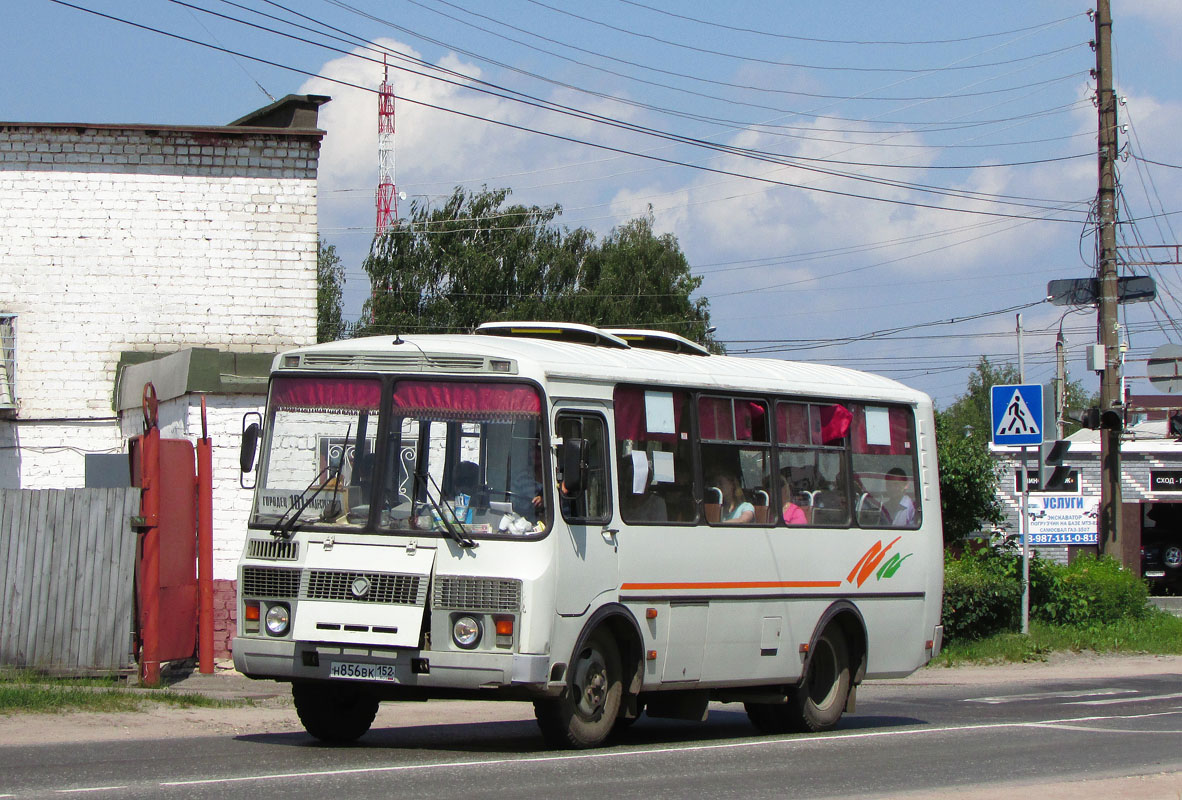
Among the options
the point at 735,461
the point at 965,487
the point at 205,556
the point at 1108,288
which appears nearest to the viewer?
the point at 735,461

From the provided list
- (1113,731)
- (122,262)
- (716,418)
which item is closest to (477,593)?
(716,418)

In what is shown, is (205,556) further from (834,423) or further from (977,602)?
(977,602)

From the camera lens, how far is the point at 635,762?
9.84m

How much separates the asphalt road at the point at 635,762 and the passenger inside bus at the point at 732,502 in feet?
5.70

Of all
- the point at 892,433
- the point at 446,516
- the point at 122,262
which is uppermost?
the point at 122,262

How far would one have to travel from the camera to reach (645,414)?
11.1m

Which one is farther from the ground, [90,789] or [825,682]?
[825,682]

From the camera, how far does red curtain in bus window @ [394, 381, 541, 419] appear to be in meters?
9.98

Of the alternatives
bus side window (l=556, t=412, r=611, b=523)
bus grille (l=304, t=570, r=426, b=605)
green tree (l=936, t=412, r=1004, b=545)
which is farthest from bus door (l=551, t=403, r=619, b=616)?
green tree (l=936, t=412, r=1004, b=545)

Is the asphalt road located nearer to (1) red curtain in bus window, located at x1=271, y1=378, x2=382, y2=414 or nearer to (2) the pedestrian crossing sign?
(1) red curtain in bus window, located at x1=271, y1=378, x2=382, y2=414

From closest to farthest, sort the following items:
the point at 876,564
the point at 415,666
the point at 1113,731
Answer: the point at 415,666 < the point at 1113,731 < the point at 876,564

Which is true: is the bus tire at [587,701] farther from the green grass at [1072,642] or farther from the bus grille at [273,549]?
the green grass at [1072,642]

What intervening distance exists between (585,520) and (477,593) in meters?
1.00

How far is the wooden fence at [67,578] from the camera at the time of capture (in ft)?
45.3
